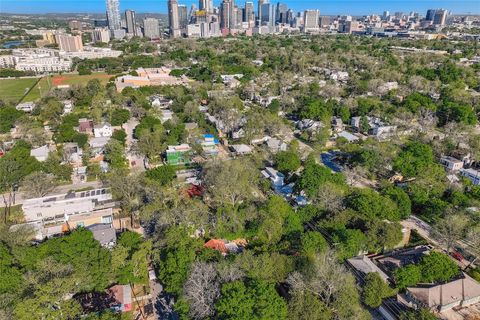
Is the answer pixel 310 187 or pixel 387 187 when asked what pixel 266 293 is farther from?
pixel 387 187

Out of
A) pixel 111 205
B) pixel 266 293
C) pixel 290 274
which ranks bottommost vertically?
pixel 111 205

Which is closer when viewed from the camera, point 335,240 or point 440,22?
point 335,240

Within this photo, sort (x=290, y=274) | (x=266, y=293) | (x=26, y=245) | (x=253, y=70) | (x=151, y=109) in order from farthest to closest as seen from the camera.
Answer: (x=253, y=70)
(x=151, y=109)
(x=26, y=245)
(x=290, y=274)
(x=266, y=293)

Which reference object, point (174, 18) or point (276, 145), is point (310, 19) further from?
point (276, 145)

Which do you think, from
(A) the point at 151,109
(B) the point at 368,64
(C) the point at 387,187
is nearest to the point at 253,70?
(B) the point at 368,64

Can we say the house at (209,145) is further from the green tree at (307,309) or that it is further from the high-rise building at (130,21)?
the high-rise building at (130,21)

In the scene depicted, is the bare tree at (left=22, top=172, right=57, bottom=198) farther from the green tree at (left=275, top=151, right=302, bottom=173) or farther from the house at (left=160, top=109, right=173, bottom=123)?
the house at (left=160, top=109, right=173, bottom=123)

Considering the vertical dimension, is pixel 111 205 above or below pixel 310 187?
below

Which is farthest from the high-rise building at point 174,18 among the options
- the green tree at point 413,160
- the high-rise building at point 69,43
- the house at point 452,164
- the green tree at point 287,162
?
the house at point 452,164
